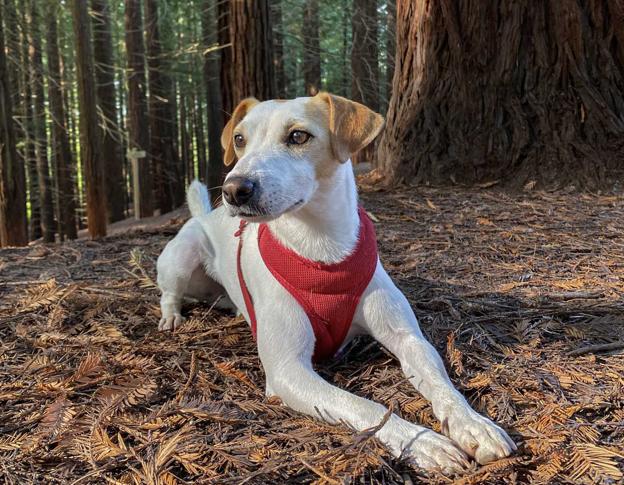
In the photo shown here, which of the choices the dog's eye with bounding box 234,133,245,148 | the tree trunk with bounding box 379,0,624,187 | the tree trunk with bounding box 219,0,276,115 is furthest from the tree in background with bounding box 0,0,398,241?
the dog's eye with bounding box 234,133,245,148

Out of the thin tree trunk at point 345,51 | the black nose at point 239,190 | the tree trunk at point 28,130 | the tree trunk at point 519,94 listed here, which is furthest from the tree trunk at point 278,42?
the black nose at point 239,190

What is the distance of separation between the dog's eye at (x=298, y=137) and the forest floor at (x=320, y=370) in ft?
3.60

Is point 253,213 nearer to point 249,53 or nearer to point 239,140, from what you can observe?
point 239,140

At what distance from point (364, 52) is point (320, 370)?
15800mm

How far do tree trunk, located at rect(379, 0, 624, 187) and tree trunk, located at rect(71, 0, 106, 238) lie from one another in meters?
6.63

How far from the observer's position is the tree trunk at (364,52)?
1625 cm

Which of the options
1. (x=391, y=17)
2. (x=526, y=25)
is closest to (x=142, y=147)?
(x=391, y=17)

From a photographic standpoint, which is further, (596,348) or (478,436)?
(596,348)

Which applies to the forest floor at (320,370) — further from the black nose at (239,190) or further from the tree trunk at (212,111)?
the tree trunk at (212,111)

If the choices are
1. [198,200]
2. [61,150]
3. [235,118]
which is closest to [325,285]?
[235,118]

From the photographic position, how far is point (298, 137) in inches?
103

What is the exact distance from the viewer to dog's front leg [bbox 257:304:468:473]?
1.85 meters

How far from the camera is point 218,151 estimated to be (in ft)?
55.5

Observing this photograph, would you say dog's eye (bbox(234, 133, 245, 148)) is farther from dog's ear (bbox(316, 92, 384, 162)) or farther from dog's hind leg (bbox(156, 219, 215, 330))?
dog's hind leg (bbox(156, 219, 215, 330))
